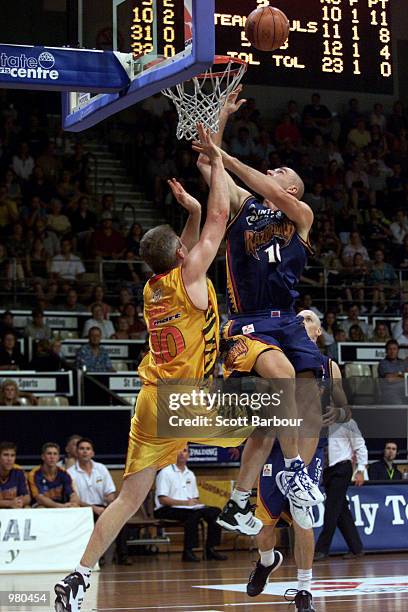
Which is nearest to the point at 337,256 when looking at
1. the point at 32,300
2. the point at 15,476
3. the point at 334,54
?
the point at 32,300

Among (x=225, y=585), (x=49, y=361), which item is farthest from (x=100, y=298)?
(x=225, y=585)

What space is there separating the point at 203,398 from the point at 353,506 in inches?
298

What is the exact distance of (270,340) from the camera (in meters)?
7.23

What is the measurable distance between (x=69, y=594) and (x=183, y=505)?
739 centimetres

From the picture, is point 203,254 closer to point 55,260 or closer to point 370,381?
point 370,381

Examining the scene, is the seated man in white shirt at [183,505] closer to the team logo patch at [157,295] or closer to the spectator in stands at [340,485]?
the spectator in stands at [340,485]

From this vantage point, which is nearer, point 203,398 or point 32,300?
point 203,398

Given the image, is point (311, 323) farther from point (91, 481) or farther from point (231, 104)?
point (91, 481)

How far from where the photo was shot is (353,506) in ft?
46.3

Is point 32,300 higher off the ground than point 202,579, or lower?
higher

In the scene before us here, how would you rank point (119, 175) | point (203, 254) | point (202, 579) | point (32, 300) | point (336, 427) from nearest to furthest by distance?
1. point (203, 254)
2. point (202, 579)
3. point (336, 427)
4. point (32, 300)
5. point (119, 175)

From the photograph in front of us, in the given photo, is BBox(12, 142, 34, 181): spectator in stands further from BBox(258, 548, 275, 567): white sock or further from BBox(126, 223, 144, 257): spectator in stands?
BBox(258, 548, 275, 567): white sock

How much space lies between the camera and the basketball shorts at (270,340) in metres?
7.21

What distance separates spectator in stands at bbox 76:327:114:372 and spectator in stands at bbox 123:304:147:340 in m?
0.98
